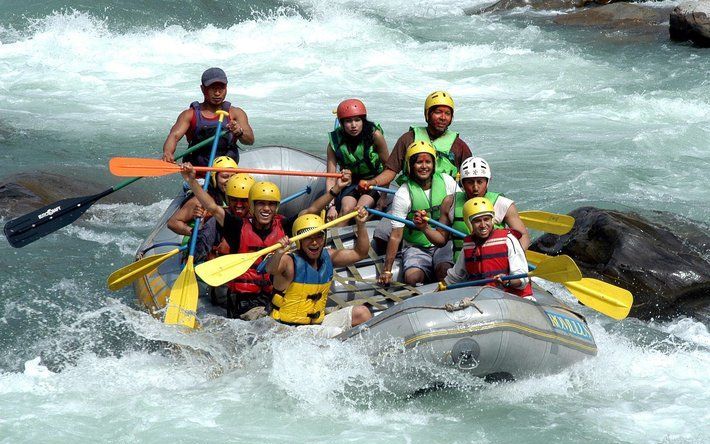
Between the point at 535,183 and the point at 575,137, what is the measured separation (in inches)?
87.4

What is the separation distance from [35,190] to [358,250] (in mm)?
5107

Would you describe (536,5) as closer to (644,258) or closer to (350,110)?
(644,258)

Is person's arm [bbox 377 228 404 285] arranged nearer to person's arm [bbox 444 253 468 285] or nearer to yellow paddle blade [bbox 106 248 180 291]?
person's arm [bbox 444 253 468 285]

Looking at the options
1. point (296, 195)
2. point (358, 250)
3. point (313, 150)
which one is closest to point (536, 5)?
point (313, 150)

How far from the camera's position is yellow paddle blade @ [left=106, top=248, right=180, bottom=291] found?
6.79 m

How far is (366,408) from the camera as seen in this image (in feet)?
18.9

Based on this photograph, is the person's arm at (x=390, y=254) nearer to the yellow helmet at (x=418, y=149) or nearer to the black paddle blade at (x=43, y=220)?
the yellow helmet at (x=418, y=149)

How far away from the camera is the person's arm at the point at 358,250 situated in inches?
243

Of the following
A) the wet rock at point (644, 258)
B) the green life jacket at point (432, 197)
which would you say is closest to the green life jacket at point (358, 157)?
the green life jacket at point (432, 197)

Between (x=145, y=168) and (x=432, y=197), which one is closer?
(x=432, y=197)

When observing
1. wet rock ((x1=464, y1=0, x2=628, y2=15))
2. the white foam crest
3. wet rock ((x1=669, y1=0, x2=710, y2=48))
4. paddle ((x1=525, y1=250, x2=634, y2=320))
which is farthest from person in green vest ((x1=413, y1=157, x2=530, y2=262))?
wet rock ((x1=464, y1=0, x2=628, y2=15))

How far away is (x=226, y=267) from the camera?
5949 millimetres

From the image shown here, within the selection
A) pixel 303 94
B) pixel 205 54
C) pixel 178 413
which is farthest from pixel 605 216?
pixel 205 54

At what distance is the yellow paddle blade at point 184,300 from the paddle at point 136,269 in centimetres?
40
